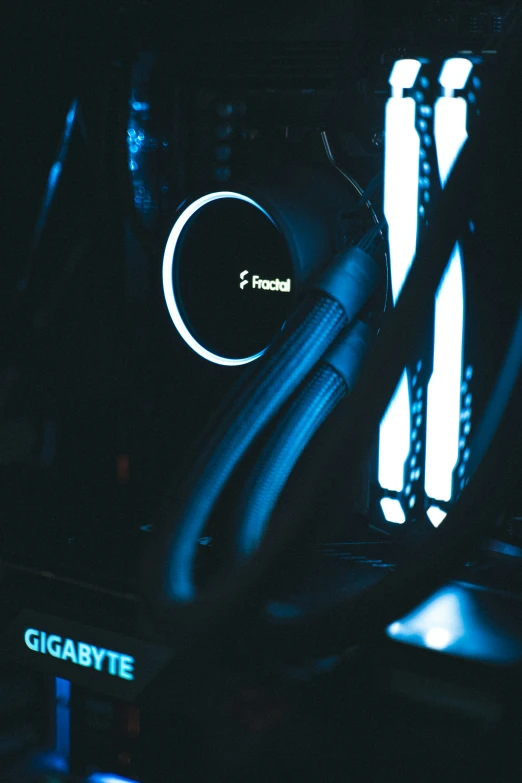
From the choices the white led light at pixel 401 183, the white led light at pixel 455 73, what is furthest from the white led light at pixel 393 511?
the white led light at pixel 455 73

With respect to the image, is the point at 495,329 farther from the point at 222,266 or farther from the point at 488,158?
A: the point at 222,266

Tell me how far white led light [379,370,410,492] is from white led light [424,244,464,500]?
18 mm

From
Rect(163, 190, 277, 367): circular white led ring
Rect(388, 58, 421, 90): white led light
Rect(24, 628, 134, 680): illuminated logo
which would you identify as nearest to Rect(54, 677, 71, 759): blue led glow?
Rect(24, 628, 134, 680): illuminated logo

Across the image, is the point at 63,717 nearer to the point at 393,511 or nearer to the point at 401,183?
the point at 393,511

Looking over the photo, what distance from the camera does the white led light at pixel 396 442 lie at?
70 cm

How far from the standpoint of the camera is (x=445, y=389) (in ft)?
2.23

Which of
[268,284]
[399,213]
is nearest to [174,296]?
[268,284]

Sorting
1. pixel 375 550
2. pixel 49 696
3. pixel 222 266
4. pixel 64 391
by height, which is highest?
pixel 222 266

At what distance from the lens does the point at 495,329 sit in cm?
65

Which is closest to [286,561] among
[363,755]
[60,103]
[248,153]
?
A: [363,755]

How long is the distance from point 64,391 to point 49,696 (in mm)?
257

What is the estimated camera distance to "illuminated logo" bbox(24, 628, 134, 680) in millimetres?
695

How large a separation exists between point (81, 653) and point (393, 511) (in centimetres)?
25

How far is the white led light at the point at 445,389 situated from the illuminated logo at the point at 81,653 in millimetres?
247
